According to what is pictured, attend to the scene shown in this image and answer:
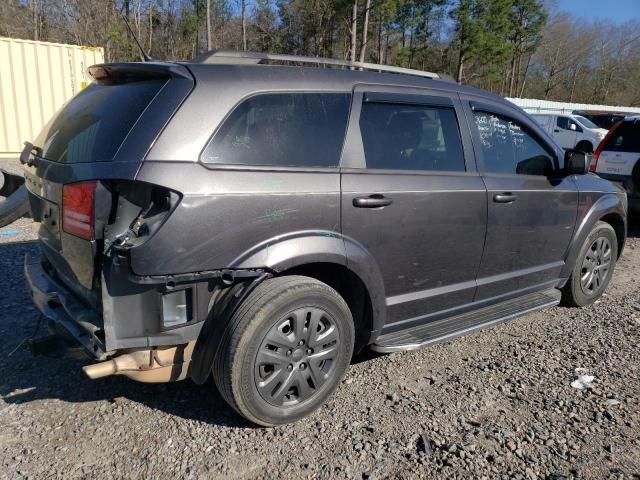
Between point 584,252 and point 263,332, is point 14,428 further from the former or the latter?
point 584,252

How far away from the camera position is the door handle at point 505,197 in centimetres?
361

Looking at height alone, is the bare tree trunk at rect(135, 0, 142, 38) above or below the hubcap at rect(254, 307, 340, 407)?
above

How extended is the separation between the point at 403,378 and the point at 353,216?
3.96ft

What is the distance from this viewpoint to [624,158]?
26.1ft

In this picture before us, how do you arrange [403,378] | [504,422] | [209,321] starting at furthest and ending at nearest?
[403,378]
[504,422]
[209,321]

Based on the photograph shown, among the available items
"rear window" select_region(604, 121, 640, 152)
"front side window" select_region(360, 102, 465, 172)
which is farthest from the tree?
"front side window" select_region(360, 102, 465, 172)

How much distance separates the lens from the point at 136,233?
235 cm

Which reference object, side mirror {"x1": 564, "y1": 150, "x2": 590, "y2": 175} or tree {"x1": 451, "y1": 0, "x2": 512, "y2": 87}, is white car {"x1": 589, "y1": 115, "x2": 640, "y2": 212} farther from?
tree {"x1": 451, "y1": 0, "x2": 512, "y2": 87}

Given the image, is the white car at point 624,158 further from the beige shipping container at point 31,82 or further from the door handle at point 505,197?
the beige shipping container at point 31,82

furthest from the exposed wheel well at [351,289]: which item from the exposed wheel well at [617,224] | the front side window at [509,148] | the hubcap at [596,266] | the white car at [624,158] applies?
the white car at [624,158]

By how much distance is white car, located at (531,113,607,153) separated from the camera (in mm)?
21703

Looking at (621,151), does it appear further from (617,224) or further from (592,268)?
(592,268)

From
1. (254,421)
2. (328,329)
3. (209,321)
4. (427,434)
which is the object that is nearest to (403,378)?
(427,434)

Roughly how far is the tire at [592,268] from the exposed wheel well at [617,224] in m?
0.11
